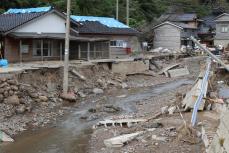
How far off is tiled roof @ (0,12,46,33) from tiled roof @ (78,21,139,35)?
615 cm

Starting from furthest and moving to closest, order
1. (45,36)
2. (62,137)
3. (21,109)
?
(45,36)
(21,109)
(62,137)

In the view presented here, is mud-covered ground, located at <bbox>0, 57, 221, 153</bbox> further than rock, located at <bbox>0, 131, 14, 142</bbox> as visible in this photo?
No

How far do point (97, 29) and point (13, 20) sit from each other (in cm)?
1011

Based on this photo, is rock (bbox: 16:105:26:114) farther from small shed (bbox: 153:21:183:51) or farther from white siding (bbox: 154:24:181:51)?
white siding (bbox: 154:24:181:51)

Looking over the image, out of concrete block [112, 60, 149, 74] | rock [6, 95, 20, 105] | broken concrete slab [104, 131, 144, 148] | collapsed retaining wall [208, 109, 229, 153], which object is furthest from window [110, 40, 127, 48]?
collapsed retaining wall [208, 109, 229, 153]

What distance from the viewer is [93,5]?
5597 cm

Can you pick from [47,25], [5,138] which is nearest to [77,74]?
[47,25]

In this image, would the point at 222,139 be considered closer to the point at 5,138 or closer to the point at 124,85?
the point at 5,138

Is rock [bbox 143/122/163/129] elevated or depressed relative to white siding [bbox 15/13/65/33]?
depressed

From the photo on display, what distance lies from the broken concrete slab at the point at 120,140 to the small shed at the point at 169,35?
1738 inches

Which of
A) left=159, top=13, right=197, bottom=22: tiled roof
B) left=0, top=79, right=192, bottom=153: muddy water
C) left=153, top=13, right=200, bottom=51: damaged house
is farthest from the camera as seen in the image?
left=159, top=13, right=197, bottom=22: tiled roof

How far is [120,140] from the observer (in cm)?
1772

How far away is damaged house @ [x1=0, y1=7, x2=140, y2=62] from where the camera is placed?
3438 centimetres

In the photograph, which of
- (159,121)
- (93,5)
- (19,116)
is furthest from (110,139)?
(93,5)
